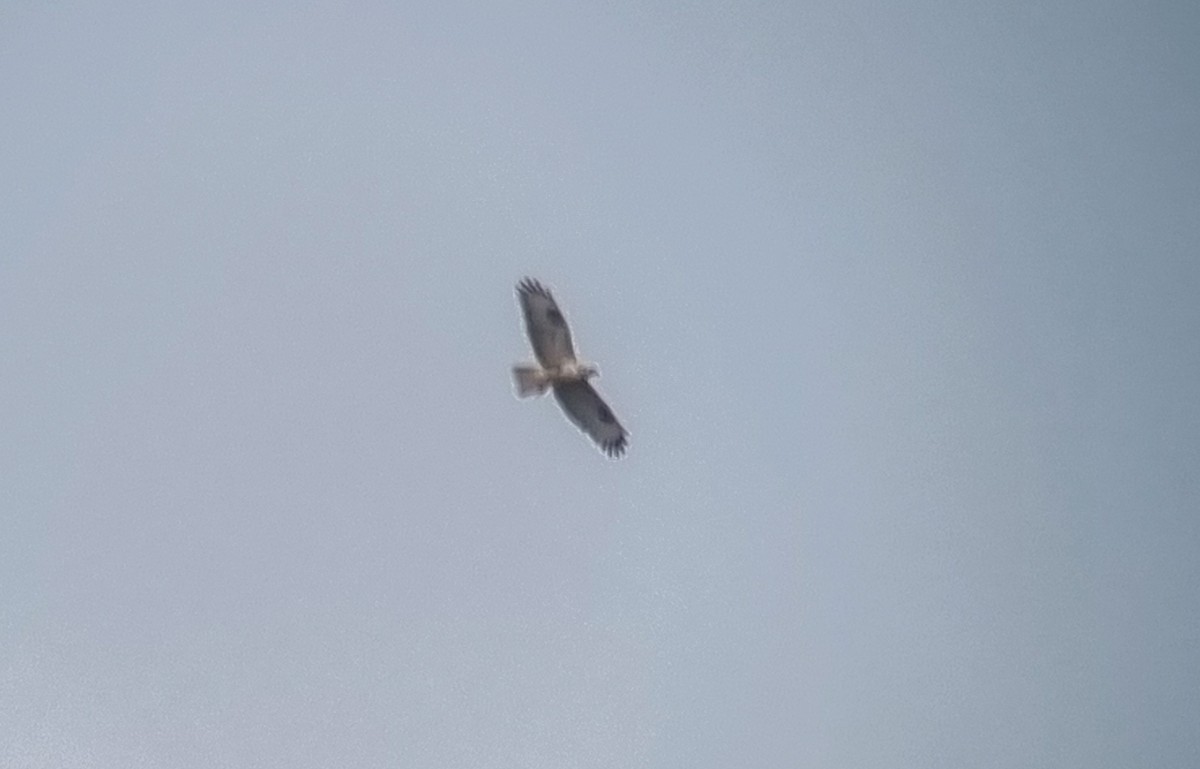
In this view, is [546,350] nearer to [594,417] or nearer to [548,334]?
[548,334]

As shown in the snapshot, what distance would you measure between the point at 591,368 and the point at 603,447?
210cm

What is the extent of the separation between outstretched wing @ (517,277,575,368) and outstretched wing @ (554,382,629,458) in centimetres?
92

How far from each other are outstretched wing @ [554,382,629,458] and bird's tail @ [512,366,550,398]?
2.69 ft

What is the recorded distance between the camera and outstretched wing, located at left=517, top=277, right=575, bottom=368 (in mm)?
31375

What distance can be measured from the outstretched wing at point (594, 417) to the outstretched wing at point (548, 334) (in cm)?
92

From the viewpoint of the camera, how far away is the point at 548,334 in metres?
31.4

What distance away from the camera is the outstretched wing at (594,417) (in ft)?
106

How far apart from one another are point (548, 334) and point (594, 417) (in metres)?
A: 2.23

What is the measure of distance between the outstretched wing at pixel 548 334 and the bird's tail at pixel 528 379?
22cm

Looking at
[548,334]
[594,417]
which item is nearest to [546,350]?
[548,334]

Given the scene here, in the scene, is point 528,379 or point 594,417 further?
point 594,417

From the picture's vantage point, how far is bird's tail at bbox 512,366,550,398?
31.3 m

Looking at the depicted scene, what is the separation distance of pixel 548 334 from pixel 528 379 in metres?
0.87

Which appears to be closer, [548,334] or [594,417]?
[548,334]
